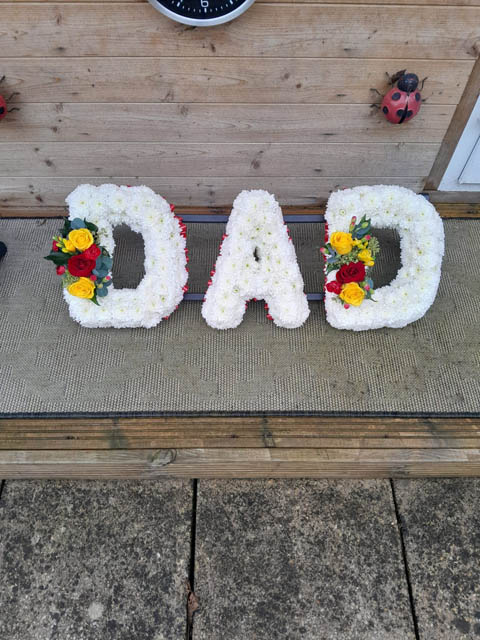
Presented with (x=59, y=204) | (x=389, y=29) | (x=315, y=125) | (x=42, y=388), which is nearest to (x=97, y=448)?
(x=42, y=388)

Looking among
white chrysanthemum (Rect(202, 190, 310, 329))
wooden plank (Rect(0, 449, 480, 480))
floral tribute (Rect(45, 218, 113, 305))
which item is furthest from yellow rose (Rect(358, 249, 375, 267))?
floral tribute (Rect(45, 218, 113, 305))

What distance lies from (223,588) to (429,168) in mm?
2318

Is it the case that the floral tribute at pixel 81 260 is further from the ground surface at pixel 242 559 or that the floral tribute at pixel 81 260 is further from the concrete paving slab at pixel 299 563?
the concrete paving slab at pixel 299 563

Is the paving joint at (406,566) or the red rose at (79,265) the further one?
the red rose at (79,265)

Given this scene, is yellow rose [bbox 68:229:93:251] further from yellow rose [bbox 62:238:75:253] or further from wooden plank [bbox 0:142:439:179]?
wooden plank [bbox 0:142:439:179]

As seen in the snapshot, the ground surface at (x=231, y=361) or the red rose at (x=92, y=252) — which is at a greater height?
the red rose at (x=92, y=252)

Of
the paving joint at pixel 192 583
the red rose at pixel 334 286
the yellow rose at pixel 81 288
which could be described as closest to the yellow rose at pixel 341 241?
the red rose at pixel 334 286

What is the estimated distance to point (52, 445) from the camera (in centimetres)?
200

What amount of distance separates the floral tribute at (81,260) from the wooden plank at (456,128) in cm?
185

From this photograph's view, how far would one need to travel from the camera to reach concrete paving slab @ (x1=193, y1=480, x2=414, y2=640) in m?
1.87

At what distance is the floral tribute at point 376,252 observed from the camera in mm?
2176

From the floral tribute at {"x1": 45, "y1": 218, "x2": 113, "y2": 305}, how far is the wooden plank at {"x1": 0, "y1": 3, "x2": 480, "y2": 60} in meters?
0.75

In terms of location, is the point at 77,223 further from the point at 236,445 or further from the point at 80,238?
the point at 236,445

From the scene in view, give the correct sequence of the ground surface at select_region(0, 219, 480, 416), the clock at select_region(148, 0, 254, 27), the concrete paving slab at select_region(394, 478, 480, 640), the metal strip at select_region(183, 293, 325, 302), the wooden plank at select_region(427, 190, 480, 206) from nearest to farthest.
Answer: the clock at select_region(148, 0, 254, 27)
the concrete paving slab at select_region(394, 478, 480, 640)
the ground surface at select_region(0, 219, 480, 416)
the metal strip at select_region(183, 293, 325, 302)
the wooden plank at select_region(427, 190, 480, 206)
